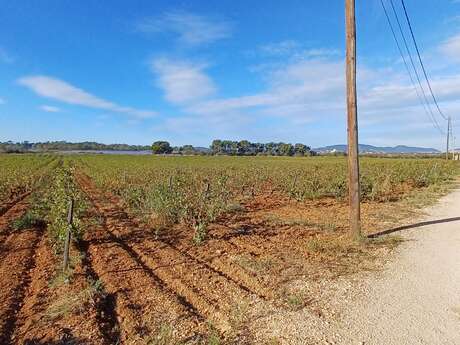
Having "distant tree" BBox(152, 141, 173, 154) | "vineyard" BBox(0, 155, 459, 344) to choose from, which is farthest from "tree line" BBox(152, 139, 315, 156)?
"vineyard" BBox(0, 155, 459, 344)

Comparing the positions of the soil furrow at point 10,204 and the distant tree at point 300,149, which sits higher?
the distant tree at point 300,149

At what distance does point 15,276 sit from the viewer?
586 cm

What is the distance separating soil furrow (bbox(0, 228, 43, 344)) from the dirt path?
4112mm

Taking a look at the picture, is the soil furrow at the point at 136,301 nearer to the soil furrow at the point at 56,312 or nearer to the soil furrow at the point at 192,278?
the soil furrow at the point at 192,278

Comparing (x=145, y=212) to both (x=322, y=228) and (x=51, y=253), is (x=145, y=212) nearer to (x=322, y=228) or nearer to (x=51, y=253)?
(x=51, y=253)

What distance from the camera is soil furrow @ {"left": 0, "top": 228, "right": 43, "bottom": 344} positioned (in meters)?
4.42

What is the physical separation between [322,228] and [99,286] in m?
6.07

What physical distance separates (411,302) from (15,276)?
626 centimetres

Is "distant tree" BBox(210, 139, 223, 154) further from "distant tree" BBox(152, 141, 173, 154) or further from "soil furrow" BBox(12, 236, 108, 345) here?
"soil furrow" BBox(12, 236, 108, 345)

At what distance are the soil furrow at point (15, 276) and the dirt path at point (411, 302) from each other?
162 inches

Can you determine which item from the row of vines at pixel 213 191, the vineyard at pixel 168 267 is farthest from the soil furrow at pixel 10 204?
the row of vines at pixel 213 191

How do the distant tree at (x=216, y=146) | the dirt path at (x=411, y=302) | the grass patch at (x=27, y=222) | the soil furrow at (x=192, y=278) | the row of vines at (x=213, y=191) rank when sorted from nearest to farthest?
1. the dirt path at (x=411, y=302)
2. the soil furrow at (x=192, y=278)
3. the grass patch at (x=27, y=222)
4. the row of vines at (x=213, y=191)
5. the distant tree at (x=216, y=146)

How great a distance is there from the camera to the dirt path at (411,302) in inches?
152

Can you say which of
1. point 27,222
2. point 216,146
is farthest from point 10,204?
point 216,146
